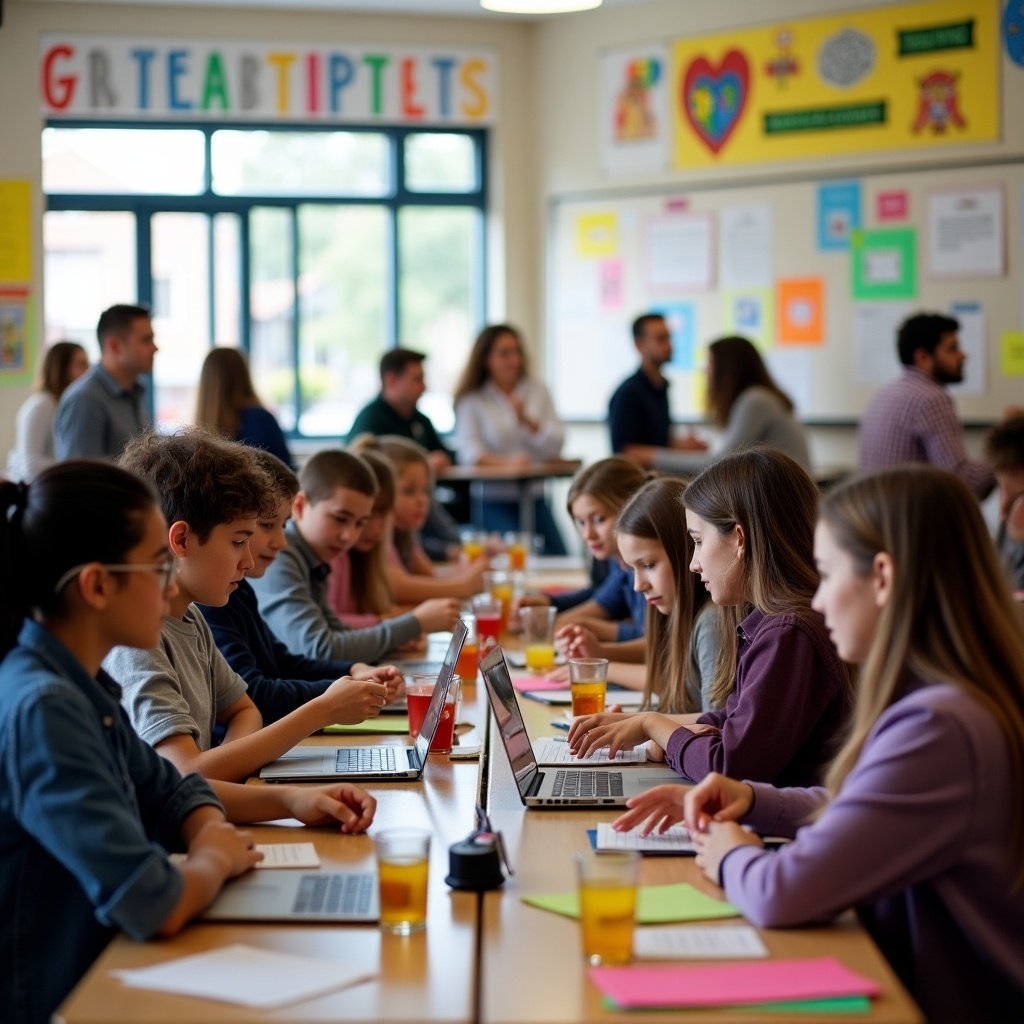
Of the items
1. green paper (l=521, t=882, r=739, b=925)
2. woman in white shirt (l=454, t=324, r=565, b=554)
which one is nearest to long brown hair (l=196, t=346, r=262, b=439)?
woman in white shirt (l=454, t=324, r=565, b=554)

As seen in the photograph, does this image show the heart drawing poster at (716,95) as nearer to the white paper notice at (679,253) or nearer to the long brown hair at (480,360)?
the white paper notice at (679,253)

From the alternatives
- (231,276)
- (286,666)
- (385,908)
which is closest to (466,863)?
(385,908)

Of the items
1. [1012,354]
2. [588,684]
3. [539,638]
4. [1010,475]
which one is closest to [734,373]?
[1012,354]

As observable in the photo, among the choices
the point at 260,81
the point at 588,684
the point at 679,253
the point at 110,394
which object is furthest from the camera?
the point at 260,81

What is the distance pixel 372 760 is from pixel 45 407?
15.3 ft

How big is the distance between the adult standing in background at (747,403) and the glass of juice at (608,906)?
4781 mm

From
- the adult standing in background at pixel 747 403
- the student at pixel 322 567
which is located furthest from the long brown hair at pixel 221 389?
the student at pixel 322 567

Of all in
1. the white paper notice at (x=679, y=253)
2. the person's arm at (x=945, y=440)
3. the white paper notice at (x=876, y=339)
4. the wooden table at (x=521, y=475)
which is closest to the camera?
the person's arm at (x=945, y=440)

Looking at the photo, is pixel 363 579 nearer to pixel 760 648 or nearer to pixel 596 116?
pixel 760 648

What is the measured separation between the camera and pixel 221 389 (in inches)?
232

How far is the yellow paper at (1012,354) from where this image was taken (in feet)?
22.7

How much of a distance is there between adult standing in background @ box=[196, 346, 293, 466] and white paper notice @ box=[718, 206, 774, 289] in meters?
3.01

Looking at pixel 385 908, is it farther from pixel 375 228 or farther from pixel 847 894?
pixel 375 228

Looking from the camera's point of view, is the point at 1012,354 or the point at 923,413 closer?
the point at 923,413
